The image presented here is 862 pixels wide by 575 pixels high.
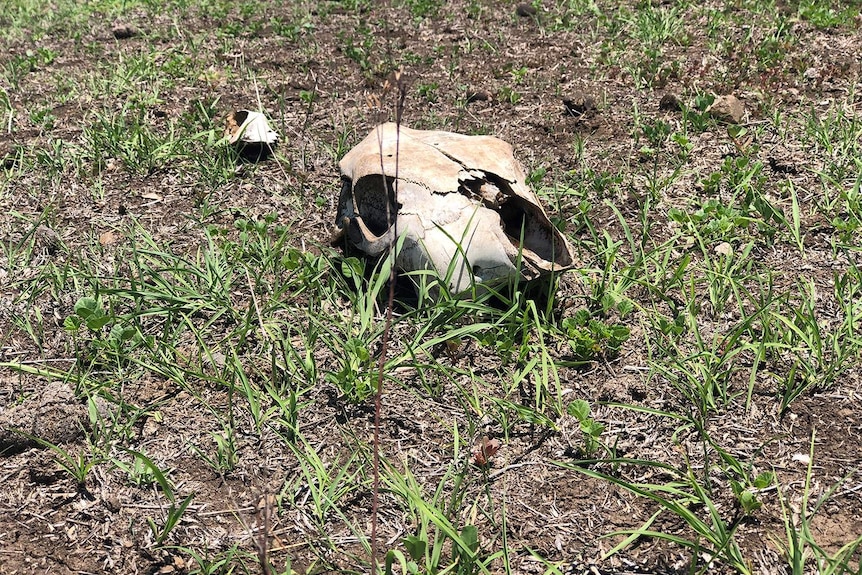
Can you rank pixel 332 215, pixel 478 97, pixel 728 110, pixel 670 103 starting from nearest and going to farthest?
pixel 332 215 → pixel 728 110 → pixel 670 103 → pixel 478 97

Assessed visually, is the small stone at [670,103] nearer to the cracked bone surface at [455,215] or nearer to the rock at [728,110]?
the rock at [728,110]

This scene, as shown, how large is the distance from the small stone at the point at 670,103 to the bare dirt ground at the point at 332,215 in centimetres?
4

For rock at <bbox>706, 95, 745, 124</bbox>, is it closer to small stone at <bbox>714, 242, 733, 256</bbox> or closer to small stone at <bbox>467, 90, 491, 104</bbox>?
small stone at <bbox>714, 242, 733, 256</bbox>

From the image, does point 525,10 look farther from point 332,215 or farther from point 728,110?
point 332,215

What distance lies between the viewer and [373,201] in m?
3.01

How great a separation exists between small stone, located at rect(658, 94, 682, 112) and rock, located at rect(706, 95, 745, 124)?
18 centimetres

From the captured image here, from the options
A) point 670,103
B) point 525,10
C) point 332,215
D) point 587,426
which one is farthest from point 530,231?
point 525,10

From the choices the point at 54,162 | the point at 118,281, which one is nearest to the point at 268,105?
the point at 54,162

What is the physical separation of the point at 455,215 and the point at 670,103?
2.11m

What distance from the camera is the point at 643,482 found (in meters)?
2.38

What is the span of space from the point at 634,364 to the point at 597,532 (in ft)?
2.47

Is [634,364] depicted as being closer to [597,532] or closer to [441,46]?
[597,532]

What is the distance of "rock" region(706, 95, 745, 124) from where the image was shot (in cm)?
411

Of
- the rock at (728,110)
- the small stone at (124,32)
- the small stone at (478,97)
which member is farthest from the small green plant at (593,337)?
the small stone at (124,32)
